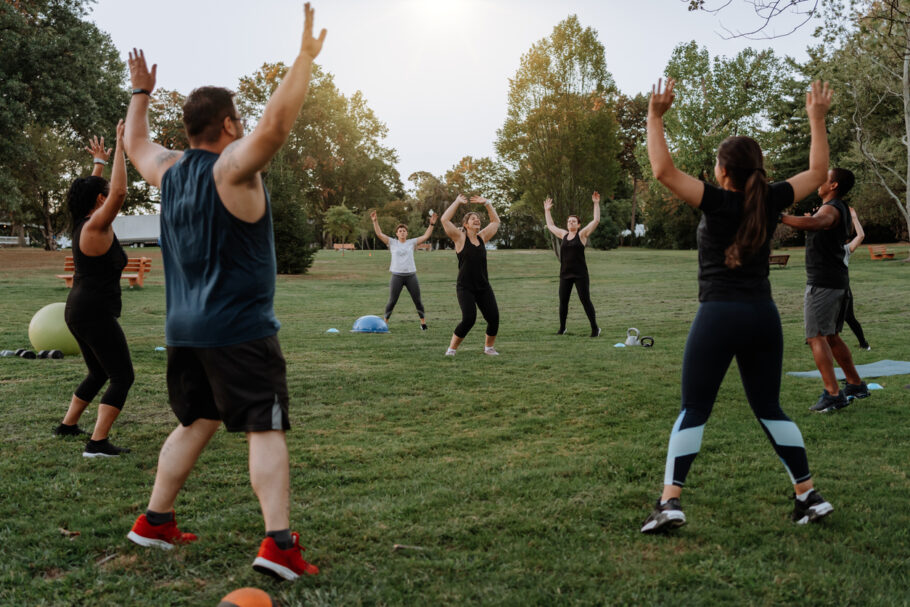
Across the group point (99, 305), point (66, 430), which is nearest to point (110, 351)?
point (99, 305)

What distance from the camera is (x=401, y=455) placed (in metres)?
5.13

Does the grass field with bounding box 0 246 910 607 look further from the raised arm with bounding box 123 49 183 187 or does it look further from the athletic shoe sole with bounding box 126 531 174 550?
the raised arm with bounding box 123 49 183 187

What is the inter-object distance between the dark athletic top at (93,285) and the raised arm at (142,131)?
5.62 ft

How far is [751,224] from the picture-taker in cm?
339

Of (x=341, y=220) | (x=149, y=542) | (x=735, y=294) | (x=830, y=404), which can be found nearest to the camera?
(x=149, y=542)

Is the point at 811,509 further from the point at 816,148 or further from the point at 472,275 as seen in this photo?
the point at 472,275

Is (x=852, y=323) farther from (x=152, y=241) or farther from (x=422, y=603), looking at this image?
(x=152, y=241)

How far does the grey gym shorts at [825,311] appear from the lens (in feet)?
21.1

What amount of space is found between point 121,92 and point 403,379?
3063 centimetres

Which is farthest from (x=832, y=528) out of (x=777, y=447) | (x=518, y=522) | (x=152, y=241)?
(x=152, y=241)

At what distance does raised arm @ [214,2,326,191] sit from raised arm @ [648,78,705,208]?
65.4 inches

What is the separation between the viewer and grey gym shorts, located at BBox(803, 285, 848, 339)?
21.1ft

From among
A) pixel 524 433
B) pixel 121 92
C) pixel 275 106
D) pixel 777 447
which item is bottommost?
pixel 524 433

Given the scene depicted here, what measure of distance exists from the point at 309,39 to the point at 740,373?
2632 millimetres
